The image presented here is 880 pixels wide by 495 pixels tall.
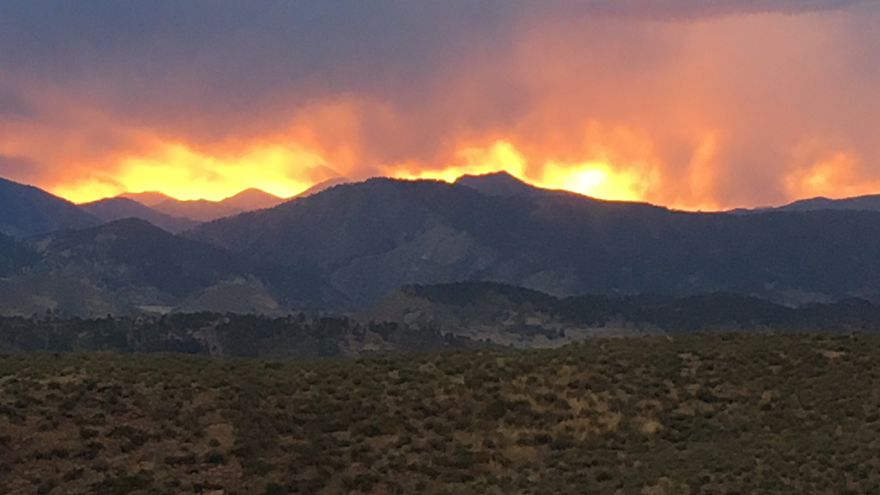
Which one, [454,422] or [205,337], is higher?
[205,337]

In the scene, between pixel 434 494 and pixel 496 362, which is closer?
pixel 434 494

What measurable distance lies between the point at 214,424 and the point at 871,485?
79.0 ft

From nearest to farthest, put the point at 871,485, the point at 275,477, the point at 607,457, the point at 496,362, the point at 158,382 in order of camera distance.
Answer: the point at 871,485 < the point at 275,477 < the point at 607,457 < the point at 158,382 < the point at 496,362

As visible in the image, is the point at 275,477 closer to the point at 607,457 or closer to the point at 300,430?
the point at 300,430

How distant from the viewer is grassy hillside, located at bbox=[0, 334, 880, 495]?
31.4 metres

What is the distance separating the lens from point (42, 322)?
182375 millimetres

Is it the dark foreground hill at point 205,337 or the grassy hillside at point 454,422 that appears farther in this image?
the dark foreground hill at point 205,337

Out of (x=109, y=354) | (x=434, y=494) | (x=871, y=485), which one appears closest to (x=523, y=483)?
(x=434, y=494)

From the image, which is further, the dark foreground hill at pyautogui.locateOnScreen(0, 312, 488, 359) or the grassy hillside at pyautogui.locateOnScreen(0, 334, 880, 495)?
the dark foreground hill at pyautogui.locateOnScreen(0, 312, 488, 359)

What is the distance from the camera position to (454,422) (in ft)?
125

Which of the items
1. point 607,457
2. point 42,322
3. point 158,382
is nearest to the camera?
point 607,457

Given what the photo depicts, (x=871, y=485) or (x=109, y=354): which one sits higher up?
(x=109, y=354)

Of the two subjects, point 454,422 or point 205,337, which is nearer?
point 454,422

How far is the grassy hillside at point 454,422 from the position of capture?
1235 inches
